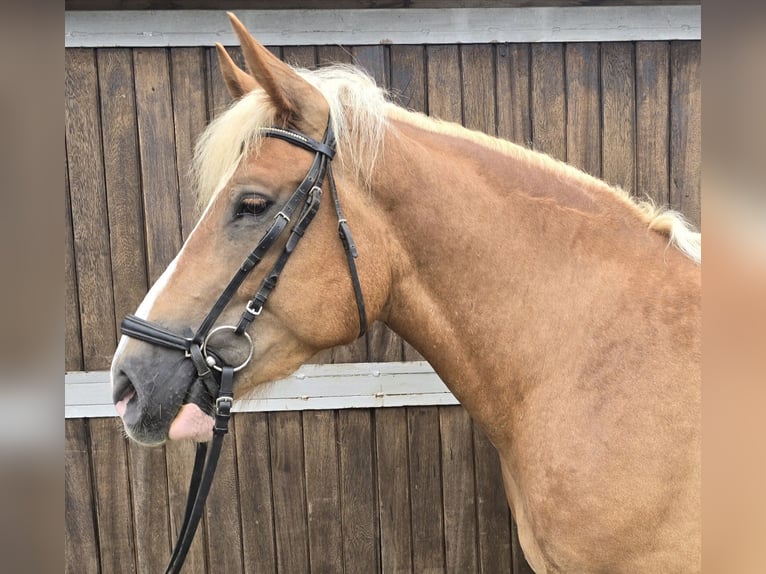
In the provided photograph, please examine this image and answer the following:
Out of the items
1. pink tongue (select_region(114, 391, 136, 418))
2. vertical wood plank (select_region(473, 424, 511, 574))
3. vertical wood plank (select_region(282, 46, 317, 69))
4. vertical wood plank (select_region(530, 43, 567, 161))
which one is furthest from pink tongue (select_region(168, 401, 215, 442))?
vertical wood plank (select_region(530, 43, 567, 161))

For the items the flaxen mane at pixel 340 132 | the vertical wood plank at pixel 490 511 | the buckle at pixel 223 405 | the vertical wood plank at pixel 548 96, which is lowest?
the vertical wood plank at pixel 490 511

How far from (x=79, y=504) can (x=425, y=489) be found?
151cm

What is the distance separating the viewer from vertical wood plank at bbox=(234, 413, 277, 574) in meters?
2.26

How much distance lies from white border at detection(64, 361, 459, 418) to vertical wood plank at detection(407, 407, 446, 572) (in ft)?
0.29

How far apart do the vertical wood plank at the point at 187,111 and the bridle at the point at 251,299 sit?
99cm

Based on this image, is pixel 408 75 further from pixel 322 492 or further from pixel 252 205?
pixel 322 492

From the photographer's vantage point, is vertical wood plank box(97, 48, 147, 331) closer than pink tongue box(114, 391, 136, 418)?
No

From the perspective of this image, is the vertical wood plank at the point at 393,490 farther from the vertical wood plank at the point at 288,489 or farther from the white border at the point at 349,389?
the vertical wood plank at the point at 288,489

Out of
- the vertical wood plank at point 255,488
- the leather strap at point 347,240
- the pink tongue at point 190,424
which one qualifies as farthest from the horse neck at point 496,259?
the vertical wood plank at point 255,488

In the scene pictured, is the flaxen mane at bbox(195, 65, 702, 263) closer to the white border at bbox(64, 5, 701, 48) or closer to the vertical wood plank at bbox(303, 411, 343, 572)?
the white border at bbox(64, 5, 701, 48)

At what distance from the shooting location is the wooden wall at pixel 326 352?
2154 mm

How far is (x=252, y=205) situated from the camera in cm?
129

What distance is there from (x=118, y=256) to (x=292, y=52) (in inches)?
43.8
